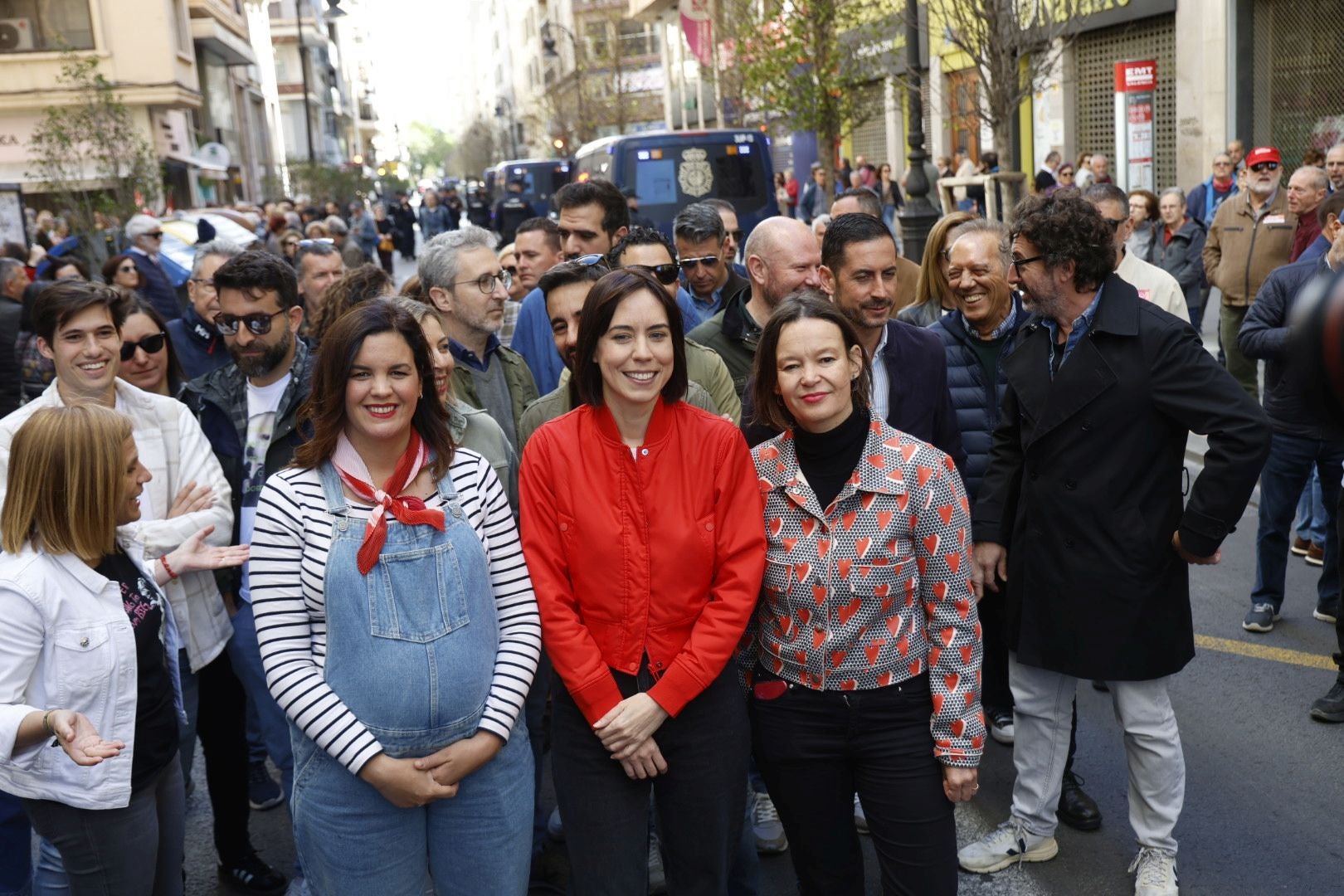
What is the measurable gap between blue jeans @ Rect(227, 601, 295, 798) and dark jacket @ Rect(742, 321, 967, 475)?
7.48 feet

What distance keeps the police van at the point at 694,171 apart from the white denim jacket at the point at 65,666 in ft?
54.7

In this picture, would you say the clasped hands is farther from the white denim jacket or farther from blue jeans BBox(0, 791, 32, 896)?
blue jeans BBox(0, 791, 32, 896)

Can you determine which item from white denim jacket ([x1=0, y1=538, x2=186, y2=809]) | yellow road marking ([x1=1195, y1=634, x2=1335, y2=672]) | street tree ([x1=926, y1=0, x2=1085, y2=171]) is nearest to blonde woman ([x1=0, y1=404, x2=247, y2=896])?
white denim jacket ([x1=0, y1=538, x2=186, y2=809])

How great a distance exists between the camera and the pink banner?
3127cm

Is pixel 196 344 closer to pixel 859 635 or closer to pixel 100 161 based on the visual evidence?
pixel 859 635

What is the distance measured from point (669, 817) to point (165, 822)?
1.40 meters

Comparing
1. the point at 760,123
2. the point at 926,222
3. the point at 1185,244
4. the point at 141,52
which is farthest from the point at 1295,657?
the point at 141,52

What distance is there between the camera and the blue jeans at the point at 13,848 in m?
3.94

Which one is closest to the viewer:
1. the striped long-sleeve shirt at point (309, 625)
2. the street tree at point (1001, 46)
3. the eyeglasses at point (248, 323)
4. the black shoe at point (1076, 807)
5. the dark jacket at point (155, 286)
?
the striped long-sleeve shirt at point (309, 625)

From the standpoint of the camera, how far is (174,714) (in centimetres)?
348

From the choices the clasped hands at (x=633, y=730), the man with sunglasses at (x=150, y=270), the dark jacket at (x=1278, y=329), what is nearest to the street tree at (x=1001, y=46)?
the dark jacket at (x=1278, y=329)

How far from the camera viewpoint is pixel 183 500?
4.05 metres

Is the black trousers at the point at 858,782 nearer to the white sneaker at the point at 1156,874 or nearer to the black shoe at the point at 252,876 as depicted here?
the white sneaker at the point at 1156,874

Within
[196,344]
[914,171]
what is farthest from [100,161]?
[196,344]
